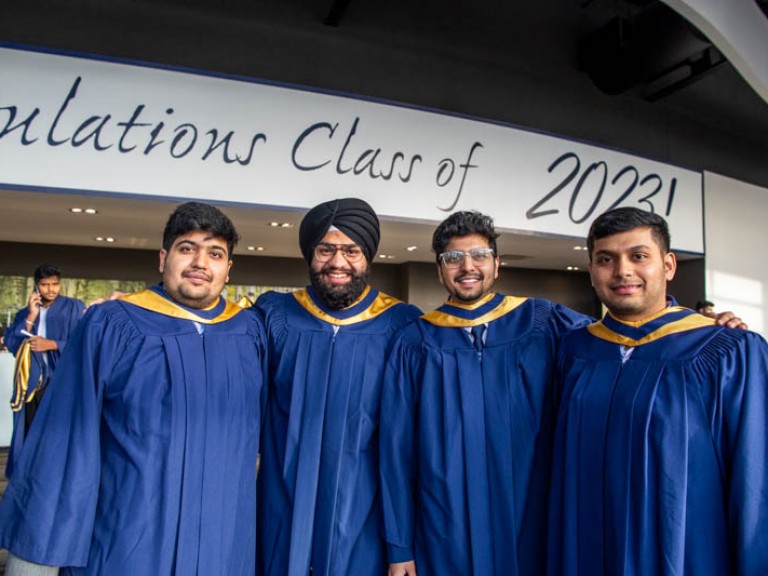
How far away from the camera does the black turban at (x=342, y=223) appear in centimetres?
198

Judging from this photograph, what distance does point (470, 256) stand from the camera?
5.96 feet

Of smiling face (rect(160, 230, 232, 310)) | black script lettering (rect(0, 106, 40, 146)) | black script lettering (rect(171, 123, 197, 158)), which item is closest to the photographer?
smiling face (rect(160, 230, 232, 310))

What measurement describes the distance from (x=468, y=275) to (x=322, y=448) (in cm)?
74

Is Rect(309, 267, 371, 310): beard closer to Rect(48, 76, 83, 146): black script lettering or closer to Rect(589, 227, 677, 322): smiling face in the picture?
Rect(589, 227, 677, 322): smiling face

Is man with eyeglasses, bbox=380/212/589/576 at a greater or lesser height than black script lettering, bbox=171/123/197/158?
lesser

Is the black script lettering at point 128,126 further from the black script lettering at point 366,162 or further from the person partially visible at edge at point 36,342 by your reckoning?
the black script lettering at point 366,162

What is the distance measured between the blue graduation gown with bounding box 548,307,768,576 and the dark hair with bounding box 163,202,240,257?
1.17 meters

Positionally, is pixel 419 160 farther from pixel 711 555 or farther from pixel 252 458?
pixel 711 555

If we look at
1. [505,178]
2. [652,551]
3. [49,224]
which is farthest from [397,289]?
[652,551]

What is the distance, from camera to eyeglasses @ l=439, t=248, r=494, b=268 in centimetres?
182

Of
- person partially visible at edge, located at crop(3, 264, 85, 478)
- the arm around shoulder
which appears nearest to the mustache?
the arm around shoulder

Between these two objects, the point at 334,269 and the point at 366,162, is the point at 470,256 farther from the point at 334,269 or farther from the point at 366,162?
the point at 366,162

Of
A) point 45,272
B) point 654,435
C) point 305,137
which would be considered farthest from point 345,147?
point 654,435

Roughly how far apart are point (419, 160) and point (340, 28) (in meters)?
2.01
